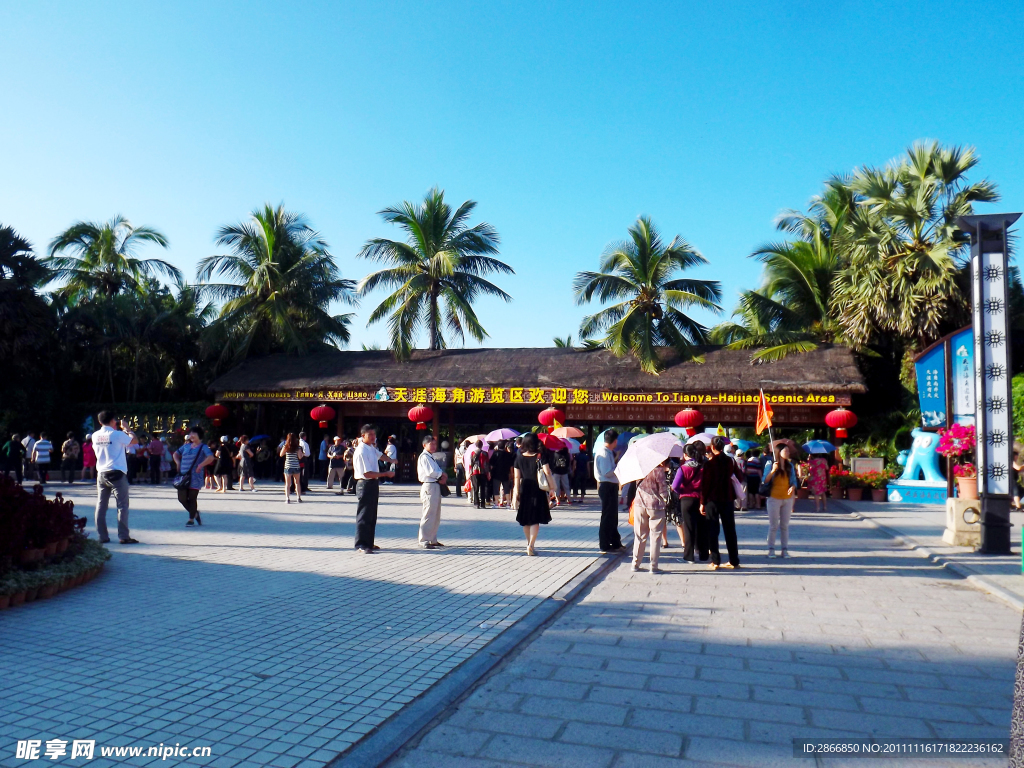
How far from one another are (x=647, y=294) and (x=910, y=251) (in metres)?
7.77

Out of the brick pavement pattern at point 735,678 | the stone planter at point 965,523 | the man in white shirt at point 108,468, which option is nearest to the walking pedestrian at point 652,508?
the brick pavement pattern at point 735,678

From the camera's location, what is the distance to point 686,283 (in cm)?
2497

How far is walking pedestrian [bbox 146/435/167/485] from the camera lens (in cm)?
2269

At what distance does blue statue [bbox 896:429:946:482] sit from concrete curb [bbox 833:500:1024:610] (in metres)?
7.02

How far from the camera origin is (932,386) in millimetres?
17047

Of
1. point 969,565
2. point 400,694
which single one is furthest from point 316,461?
point 400,694

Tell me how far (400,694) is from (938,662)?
12.3 ft

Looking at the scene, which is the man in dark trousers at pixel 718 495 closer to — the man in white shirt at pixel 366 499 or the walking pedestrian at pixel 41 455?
the man in white shirt at pixel 366 499

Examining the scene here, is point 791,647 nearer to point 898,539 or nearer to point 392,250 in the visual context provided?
point 898,539

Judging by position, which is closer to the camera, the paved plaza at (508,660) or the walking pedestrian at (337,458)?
the paved plaza at (508,660)

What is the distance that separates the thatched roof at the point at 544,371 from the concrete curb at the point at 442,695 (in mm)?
15792

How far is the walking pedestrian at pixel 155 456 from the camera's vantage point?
22.7 metres

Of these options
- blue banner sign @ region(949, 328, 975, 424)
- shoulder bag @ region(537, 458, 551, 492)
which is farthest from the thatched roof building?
shoulder bag @ region(537, 458, 551, 492)

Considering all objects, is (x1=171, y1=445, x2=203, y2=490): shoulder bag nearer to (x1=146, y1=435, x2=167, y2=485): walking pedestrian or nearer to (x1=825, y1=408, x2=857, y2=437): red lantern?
(x1=146, y1=435, x2=167, y2=485): walking pedestrian
